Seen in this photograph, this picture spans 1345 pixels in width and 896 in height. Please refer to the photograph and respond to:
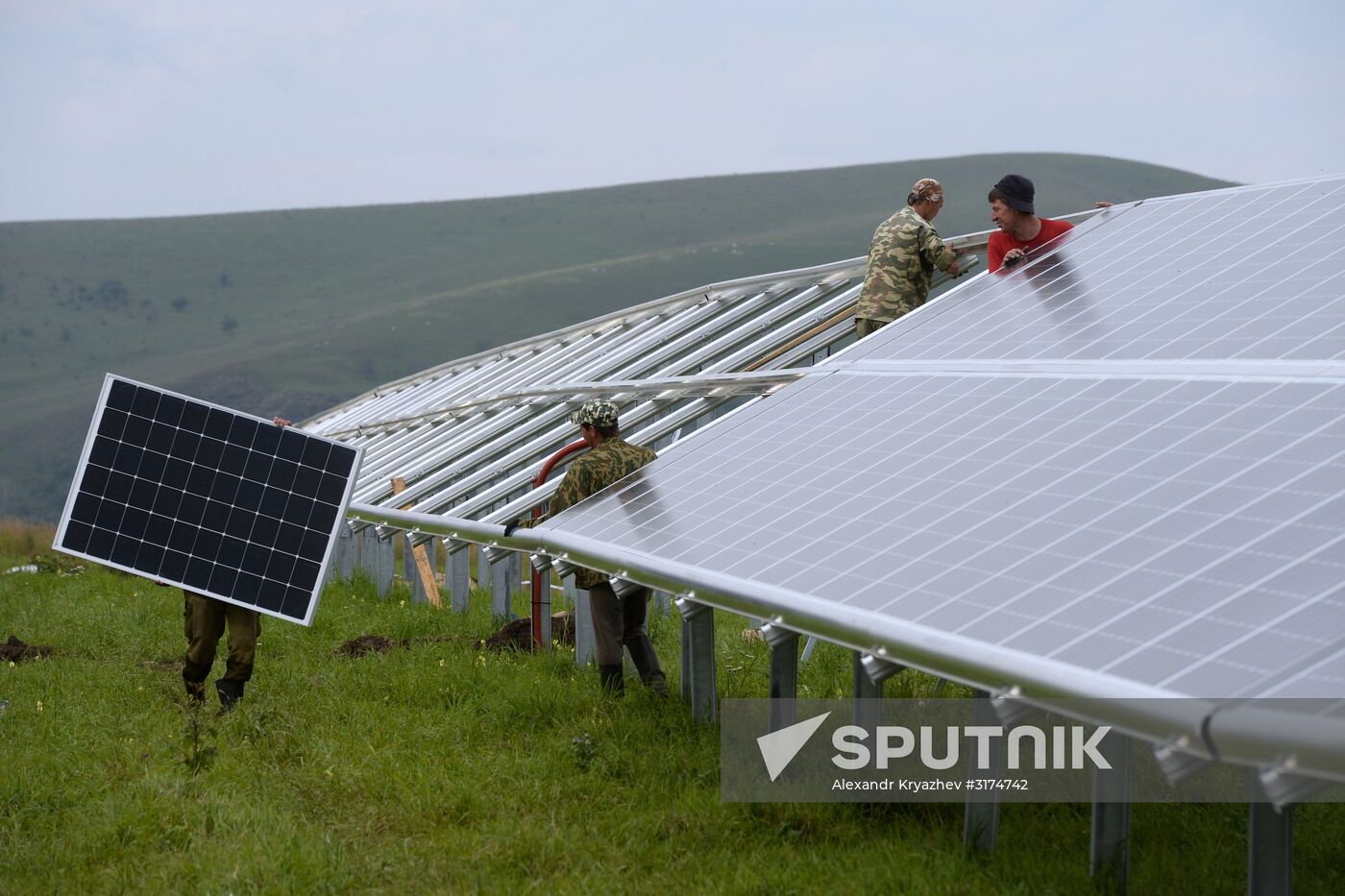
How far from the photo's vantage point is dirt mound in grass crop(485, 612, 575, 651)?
1140cm

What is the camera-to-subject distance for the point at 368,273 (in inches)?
5822

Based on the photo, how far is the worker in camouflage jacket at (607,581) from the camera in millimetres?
8859

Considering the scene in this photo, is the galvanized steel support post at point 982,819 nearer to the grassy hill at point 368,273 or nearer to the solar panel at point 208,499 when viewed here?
the solar panel at point 208,499

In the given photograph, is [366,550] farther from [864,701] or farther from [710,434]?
[864,701]

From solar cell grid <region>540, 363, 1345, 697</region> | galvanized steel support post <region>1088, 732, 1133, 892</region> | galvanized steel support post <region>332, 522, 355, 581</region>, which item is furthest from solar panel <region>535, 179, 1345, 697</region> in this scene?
galvanized steel support post <region>332, 522, 355, 581</region>

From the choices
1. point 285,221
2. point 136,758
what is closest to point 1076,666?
point 136,758

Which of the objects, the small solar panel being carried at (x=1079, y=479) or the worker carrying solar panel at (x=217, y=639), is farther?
the worker carrying solar panel at (x=217, y=639)

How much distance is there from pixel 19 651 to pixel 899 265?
8.15m

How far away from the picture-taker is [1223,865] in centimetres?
600

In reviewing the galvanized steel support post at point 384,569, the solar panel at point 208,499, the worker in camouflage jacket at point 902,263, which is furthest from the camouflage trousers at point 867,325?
the galvanized steel support post at point 384,569

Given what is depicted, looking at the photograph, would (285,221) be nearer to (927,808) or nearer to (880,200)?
(880,200)

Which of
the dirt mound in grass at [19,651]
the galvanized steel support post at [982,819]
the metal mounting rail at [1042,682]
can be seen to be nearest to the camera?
the metal mounting rail at [1042,682]

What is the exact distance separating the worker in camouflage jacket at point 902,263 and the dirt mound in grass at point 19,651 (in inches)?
296

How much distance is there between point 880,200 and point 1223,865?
143283 mm
